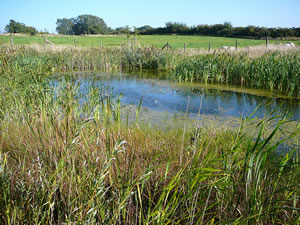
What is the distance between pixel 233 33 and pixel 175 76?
39.9 meters

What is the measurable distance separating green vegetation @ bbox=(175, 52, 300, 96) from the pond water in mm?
506

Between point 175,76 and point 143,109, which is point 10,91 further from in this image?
point 175,76

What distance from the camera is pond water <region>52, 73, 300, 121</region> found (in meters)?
6.51

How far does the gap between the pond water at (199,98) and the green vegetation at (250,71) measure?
0.51 meters

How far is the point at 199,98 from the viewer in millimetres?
8094

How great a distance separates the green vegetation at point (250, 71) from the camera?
8273 mm

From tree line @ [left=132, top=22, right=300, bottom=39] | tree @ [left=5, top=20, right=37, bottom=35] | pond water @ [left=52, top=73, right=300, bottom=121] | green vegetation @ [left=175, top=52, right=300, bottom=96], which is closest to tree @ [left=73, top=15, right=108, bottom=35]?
tree line @ [left=132, top=22, right=300, bottom=39]

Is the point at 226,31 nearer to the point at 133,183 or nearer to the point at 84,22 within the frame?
the point at 133,183

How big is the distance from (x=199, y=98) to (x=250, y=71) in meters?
2.70

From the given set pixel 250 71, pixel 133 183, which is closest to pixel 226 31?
pixel 250 71

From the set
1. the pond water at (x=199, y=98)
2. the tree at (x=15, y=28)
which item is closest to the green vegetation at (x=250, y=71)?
the pond water at (x=199, y=98)

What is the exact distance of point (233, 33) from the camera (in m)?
47.1

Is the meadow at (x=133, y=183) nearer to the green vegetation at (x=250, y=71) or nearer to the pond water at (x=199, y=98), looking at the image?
the pond water at (x=199, y=98)

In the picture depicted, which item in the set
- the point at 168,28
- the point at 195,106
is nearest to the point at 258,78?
the point at 195,106
